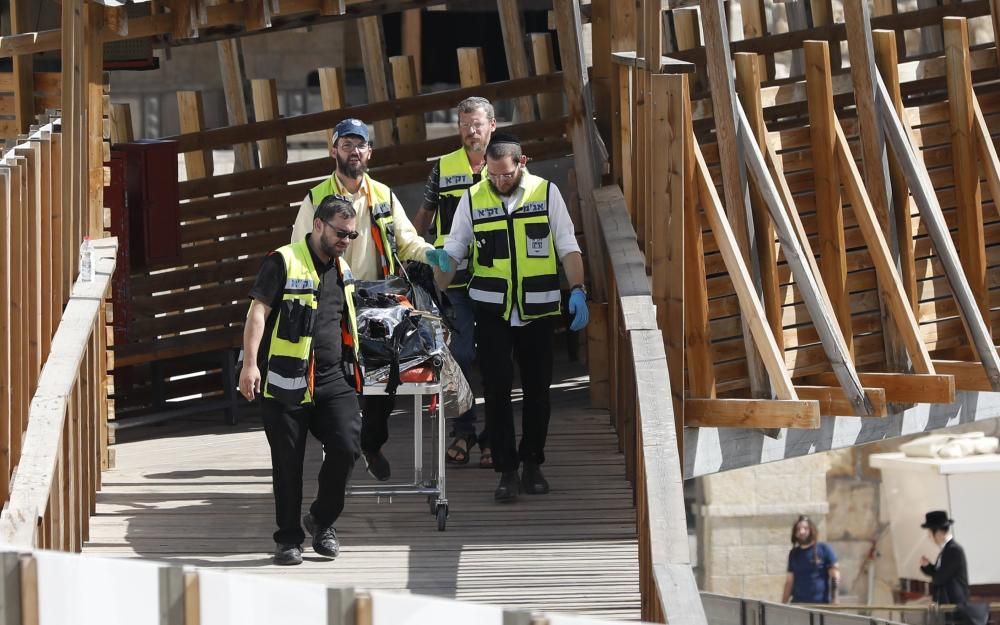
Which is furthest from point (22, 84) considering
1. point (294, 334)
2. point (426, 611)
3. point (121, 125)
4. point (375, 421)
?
point (426, 611)

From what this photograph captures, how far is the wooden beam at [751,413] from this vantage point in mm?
8531

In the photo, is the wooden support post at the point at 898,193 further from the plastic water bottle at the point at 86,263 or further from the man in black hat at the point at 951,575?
the man in black hat at the point at 951,575

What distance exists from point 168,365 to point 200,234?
98cm

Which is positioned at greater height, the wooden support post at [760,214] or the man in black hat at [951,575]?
the wooden support post at [760,214]

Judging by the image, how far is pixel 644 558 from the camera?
7.55m

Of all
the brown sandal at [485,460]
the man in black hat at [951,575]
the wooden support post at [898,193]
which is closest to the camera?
the brown sandal at [485,460]

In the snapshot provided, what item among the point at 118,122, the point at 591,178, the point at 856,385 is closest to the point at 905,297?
the point at 856,385

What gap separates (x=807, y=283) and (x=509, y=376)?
1.57 m

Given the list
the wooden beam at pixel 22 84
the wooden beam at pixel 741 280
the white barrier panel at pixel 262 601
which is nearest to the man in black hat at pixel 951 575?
the wooden beam at pixel 741 280

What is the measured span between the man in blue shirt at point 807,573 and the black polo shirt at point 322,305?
1146 centimetres

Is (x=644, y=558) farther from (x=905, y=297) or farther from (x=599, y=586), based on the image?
(x=905, y=297)

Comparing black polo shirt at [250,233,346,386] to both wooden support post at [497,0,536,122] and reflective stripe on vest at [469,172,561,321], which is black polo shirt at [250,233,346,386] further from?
wooden support post at [497,0,536,122]

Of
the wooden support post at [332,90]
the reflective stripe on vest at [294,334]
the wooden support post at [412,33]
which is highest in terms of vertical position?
the wooden support post at [412,33]

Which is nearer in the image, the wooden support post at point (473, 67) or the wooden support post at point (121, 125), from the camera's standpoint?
the wooden support post at point (121, 125)
